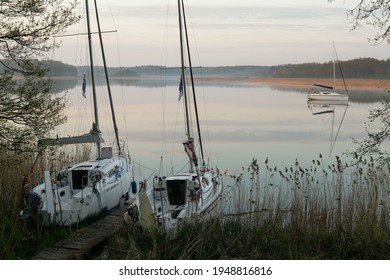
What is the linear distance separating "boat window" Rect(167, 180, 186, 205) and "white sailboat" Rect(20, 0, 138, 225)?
2.81ft

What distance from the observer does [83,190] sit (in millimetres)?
13109

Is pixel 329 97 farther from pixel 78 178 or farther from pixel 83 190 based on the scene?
pixel 83 190

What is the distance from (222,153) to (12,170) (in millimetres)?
12986

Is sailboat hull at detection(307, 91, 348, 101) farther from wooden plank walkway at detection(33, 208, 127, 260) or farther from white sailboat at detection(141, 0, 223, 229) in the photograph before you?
wooden plank walkway at detection(33, 208, 127, 260)

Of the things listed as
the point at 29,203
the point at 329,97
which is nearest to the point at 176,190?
the point at 29,203

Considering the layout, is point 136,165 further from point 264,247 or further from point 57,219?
point 264,247

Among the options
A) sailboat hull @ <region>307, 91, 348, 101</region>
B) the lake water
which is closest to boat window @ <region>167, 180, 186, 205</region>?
the lake water

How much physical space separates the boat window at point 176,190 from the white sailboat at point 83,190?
86 centimetres

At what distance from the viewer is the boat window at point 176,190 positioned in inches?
509

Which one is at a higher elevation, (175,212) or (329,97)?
(175,212)

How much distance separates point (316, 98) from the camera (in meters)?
62.6

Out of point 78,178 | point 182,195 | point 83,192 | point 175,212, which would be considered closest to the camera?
point 175,212

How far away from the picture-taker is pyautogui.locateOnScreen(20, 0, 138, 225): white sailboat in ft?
39.2

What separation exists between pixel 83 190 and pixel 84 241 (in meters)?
2.55
